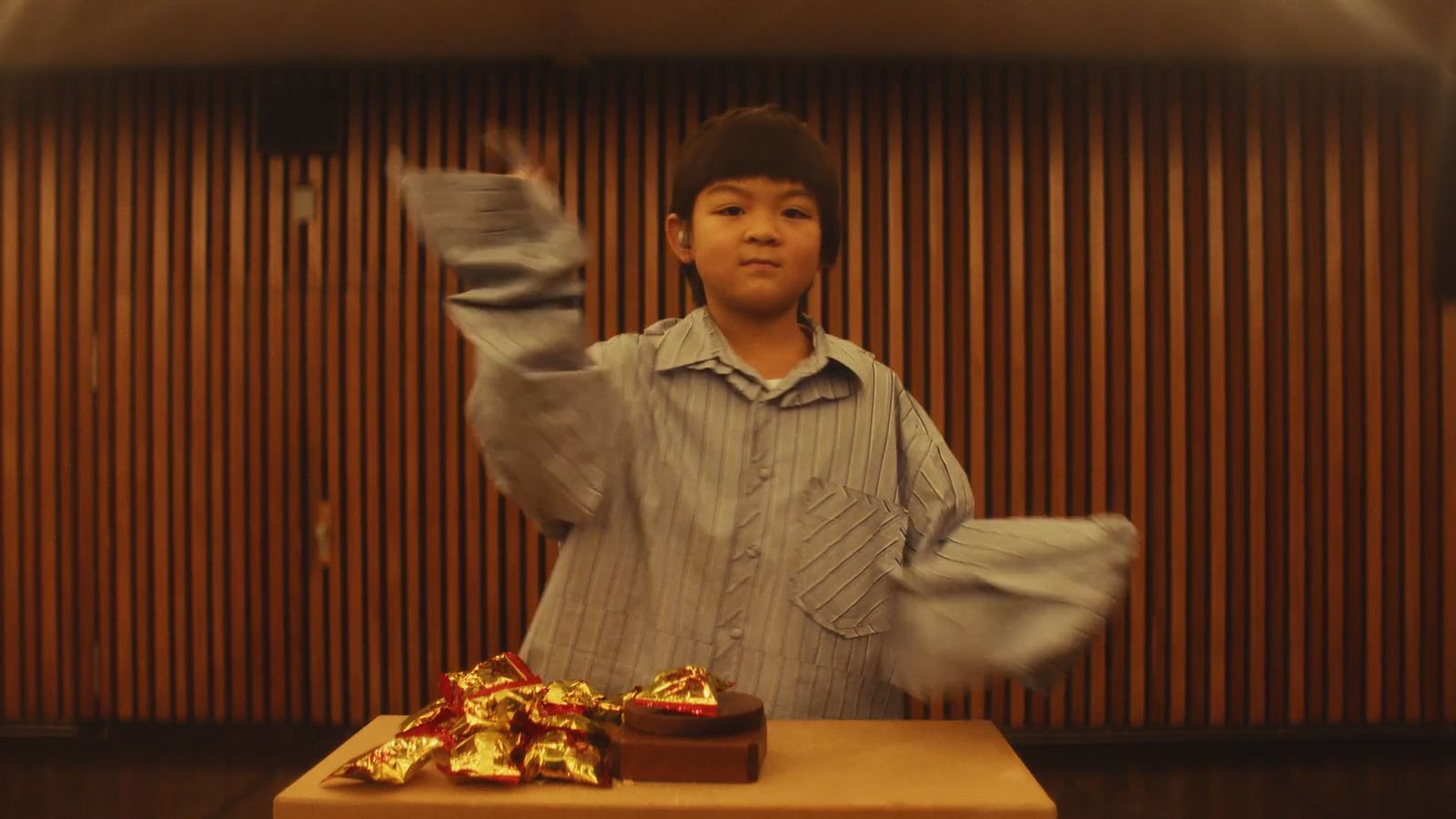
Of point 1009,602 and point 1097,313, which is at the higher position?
point 1097,313

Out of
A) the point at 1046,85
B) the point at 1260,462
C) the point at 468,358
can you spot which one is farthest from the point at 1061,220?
the point at 468,358

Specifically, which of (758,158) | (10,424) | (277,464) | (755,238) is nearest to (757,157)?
(758,158)

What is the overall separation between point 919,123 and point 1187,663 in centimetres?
243

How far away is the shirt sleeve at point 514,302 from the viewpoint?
104 cm

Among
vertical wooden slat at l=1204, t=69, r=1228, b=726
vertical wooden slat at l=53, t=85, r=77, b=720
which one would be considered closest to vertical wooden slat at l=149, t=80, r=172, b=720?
vertical wooden slat at l=53, t=85, r=77, b=720

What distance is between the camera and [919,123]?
403 cm

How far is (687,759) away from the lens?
35.9 inches

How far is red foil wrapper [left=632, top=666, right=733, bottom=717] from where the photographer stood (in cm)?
95

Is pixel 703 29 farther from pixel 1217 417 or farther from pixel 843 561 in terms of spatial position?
pixel 843 561

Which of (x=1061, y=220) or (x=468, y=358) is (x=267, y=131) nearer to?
(x=468, y=358)

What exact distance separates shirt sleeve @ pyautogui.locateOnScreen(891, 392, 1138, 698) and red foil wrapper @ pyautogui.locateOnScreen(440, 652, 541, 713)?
0.47 metres

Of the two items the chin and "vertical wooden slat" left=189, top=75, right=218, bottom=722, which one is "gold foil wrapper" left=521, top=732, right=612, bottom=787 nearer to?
the chin

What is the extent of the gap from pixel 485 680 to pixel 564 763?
0.20m

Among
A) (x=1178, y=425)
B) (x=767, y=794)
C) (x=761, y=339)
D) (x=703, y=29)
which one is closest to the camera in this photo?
(x=767, y=794)
